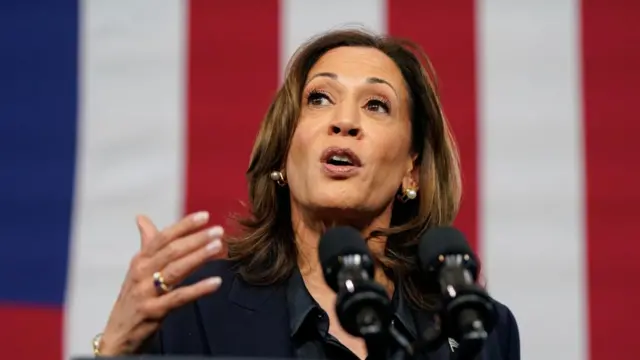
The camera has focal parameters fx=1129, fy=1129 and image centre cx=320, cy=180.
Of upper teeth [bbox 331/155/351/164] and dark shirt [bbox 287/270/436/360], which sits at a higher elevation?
upper teeth [bbox 331/155/351/164]

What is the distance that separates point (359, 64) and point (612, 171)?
2.37ft

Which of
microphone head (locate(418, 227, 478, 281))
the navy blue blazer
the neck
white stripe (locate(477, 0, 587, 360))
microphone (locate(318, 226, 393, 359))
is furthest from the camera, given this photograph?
white stripe (locate(477, 0, 587, 360))

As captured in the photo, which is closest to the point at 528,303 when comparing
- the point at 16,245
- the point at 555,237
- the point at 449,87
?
the point at 555,237

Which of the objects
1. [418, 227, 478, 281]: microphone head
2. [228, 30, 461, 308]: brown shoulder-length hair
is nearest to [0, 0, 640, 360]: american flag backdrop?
[228, 30, 461, 308]: brown shoulder-length hair

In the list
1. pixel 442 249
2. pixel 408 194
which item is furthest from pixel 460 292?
pixel 408 194

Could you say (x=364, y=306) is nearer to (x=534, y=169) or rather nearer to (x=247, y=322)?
(x=247, y=322)

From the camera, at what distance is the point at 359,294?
1.16m

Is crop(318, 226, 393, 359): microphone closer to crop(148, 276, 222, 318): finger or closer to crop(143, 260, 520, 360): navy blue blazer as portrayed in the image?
crop(148, 276, 222, 318): finger

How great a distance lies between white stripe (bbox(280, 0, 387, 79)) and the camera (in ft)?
7.57

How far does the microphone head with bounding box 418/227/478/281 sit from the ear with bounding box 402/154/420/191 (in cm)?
53

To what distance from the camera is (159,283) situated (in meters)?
1.34

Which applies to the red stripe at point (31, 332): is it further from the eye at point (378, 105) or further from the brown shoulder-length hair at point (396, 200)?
the eye at point (378, 105)

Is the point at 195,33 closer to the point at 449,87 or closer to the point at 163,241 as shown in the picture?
the point at 449,87

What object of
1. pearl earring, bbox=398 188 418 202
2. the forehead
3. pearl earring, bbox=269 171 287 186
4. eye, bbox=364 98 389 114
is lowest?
pearl earring, bbox=398 188 418 202
